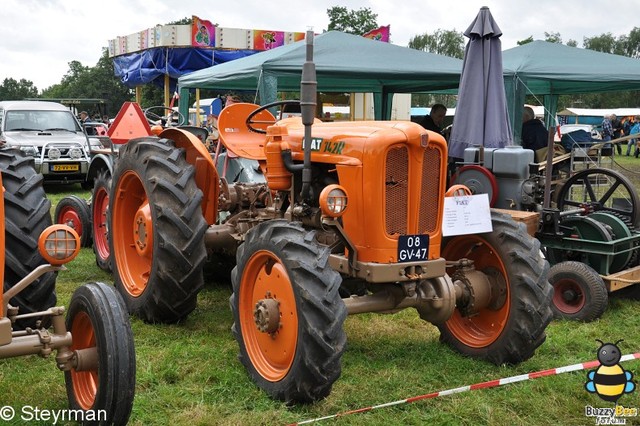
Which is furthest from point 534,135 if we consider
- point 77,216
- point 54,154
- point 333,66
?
point 54,154

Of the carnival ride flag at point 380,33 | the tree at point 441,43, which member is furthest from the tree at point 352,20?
the carnival ride flag at point 380,33

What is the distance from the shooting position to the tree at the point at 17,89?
7625cm

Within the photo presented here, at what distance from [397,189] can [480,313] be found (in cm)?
114

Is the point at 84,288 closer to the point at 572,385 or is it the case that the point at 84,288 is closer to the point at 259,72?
the point at 572,385

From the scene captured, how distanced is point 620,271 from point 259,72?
541cm

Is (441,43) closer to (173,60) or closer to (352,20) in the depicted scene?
(352,20)

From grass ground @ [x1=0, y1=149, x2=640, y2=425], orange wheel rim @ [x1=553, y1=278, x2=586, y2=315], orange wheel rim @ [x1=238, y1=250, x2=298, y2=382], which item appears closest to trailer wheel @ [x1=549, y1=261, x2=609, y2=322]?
orange wheel rim @ [x1=553, y1=278, x2=586, y2=315]

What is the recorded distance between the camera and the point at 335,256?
378cm

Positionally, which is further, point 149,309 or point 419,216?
point 149,309


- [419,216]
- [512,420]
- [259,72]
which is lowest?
[512,420]

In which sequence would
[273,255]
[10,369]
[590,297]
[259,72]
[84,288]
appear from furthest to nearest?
[259,72] → [590,297] → [10,369] → [273,255] → [84,288]

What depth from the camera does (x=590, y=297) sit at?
17.0ft

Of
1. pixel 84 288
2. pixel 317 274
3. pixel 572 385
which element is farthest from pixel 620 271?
pixel 84 288

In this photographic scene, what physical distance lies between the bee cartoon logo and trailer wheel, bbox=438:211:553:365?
0.34 m
